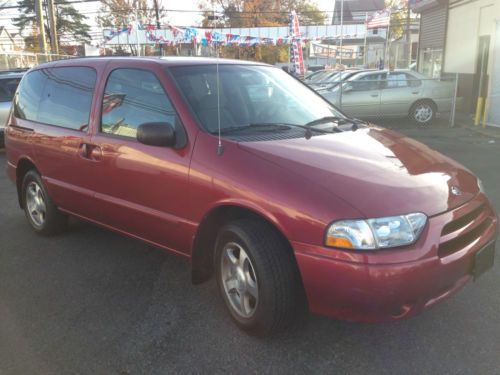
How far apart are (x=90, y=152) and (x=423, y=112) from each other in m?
11.5

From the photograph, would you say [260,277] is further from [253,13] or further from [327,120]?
[253,13]

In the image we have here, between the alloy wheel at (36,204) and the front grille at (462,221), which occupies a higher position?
the front grille at (462,221)

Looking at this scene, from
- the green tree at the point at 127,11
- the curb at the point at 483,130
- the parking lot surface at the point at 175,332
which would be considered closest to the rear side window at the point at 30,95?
the parking lot surface at the point at 175,332

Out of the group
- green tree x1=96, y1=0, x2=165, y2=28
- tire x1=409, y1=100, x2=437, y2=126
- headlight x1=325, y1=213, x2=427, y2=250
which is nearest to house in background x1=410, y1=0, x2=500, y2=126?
tire x1=409, y1=100, x2=437, y2=126

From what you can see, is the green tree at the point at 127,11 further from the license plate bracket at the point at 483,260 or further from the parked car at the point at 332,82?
the license plate bracket at the point at 483,260

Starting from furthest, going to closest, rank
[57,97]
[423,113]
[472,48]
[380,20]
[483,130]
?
[380,20] → [472,48] → [423,113] → [483,130] → [57,97]

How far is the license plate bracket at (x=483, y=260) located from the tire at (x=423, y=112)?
1118cm

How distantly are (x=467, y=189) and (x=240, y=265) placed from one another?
1.52 metres

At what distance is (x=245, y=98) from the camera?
11.9 ft

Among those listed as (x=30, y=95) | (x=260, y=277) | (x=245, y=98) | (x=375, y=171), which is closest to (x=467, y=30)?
(x=245, y=98)

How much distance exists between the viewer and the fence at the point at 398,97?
13.2 metres

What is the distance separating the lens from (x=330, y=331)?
3041 mm

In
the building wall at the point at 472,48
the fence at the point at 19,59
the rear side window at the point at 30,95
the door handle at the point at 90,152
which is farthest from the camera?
the fence at the point at 19,59

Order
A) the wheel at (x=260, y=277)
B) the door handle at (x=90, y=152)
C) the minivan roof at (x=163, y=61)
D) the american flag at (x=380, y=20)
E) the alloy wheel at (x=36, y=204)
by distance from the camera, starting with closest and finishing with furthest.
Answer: the wheel at (x=260, y=277)
the minivan roof at (x=163, y=61)
the door handle at (x=90, y=152)
the alloy wheel at (x=36, y=204)
the american flag at (x=380, y=20)
